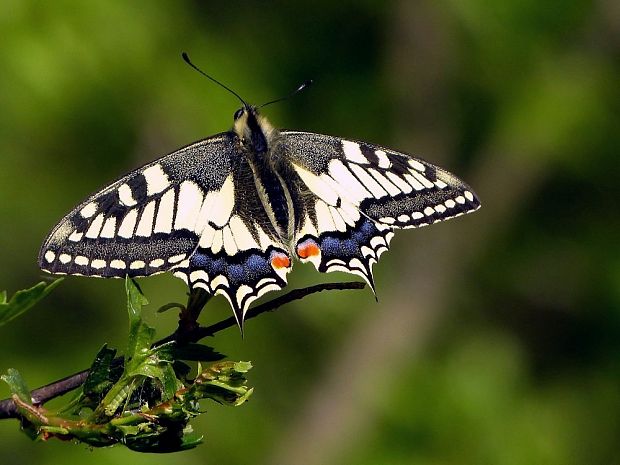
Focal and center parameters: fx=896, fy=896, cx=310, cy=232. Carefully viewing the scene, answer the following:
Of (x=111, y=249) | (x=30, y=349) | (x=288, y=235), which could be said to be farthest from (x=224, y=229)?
(x=30, y=349)

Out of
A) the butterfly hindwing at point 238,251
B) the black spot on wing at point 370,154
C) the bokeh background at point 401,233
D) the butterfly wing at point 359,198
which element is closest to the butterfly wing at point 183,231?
the butterfly hindwing at point 238,251

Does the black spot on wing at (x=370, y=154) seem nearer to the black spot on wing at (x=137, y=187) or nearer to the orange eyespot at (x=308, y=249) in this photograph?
the orange eyespot at (x=308, y=249)

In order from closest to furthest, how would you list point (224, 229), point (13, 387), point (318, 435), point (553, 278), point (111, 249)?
1. point (13, 387)
2. point (111, 249)
3. point (224, 229)
4. point (318, 435)
5. point (553, 278)

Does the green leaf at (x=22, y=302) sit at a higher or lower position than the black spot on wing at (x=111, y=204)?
lower

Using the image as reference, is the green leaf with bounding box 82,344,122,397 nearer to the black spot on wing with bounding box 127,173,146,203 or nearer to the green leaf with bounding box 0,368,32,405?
the green leaf with bounding box 0,368,32,405

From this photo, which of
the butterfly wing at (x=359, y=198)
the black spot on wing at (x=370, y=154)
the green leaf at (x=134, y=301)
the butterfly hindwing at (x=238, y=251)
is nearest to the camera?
the green leaf at (x=134, y=301)

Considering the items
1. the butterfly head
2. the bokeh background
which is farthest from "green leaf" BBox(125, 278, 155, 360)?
the bokeh background

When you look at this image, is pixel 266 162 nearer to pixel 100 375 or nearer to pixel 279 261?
pixel 279 261

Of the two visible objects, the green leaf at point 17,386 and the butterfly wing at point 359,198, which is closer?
the green leaf at point 17,386

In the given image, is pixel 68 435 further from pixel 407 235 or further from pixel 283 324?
pixel 407 235
